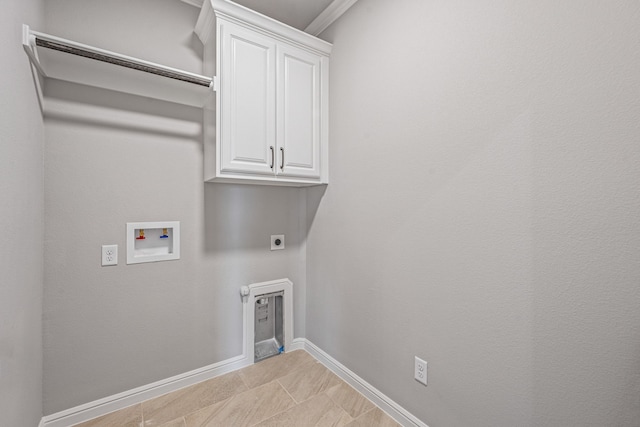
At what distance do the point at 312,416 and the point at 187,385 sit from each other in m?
0.92

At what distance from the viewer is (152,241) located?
1889 mm

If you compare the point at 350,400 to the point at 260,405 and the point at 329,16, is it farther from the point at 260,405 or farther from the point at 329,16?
the point at 329,16

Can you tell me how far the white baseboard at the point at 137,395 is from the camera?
162 centimetres

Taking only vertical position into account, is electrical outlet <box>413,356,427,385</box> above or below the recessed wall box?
below

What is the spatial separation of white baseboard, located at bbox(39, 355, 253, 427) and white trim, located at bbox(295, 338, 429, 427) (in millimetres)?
522

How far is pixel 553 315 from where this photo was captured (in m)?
1.08

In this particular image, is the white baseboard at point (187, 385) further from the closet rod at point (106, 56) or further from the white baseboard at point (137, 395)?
the closet rod at point (106, 56)

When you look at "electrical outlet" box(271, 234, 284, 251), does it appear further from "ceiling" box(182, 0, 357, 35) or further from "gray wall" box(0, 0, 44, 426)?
"ceiling" box(182, 0, 357, 35)

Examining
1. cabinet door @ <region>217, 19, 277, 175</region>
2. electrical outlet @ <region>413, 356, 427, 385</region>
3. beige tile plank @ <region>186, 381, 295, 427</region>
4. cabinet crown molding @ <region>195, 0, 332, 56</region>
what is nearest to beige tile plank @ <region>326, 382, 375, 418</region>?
beige tile plank @ <region>186, 381, 295, 427</region>

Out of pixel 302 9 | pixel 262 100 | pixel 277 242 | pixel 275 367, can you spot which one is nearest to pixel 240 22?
pixel 262 100

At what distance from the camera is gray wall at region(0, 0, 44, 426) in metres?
1.07

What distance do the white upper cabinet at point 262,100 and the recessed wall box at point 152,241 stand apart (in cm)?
46

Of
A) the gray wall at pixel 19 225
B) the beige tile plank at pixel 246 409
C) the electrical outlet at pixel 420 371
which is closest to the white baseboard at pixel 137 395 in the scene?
the gray wall at pixel 19 225

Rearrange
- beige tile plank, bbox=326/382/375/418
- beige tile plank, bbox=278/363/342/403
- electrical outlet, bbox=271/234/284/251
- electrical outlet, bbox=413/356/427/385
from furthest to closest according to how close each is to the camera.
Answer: electrical outlet, bbox=271/234/284/251, beige tile plank, bbox=278/363/342/403, beige tile plank, bbox=326/382/375/418, electrical outlet, bbox=413/356/427/385
